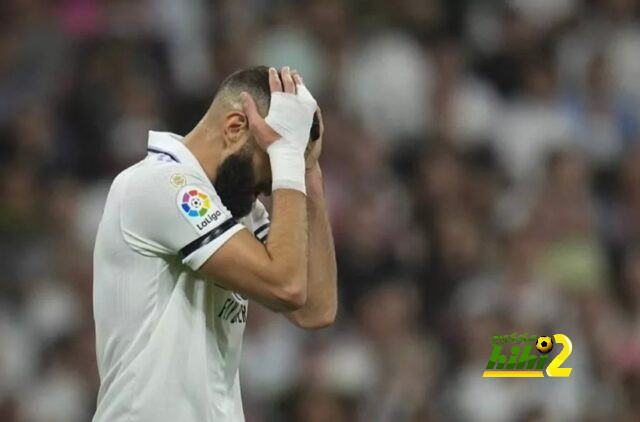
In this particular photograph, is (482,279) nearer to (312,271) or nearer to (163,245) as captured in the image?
(312,271)

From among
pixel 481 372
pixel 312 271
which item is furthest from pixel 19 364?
pixel 312 271

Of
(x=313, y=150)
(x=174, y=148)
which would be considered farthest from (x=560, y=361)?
(x=174, y=148)

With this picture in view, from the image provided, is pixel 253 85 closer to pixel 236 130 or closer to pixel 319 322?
pixel 236 130

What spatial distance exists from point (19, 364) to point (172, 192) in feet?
16.2

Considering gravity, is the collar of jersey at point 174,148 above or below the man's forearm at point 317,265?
above

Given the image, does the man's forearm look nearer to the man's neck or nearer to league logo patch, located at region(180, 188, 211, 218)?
the man's neck

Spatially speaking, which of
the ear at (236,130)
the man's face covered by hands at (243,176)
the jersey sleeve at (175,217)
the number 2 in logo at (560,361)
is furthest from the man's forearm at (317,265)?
the number 2 in logo at (560,361)

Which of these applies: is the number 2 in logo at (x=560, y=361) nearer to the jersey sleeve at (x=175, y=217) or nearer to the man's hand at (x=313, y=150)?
the man's hand at (x=313, y=150)

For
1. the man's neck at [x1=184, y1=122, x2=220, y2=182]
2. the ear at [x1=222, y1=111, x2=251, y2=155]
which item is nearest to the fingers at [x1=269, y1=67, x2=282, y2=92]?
the ear at [x1=222, y1=111, x2=251, y2=155]

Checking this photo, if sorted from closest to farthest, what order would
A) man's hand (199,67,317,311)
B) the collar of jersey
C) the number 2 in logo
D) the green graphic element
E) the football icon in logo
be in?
1. man's hand (199,67,317,311)
2. the collar of jersey
3. the football icon in logo
4. the green graphic element
5. the number 2 in logo

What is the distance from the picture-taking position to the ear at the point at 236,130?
4809mm

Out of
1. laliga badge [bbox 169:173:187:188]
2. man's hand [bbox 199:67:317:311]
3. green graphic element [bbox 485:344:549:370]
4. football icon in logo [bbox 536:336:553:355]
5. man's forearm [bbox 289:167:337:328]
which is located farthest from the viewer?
green graphic element [bbox 485:344:549:370]

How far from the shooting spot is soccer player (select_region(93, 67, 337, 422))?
4625 millimetres

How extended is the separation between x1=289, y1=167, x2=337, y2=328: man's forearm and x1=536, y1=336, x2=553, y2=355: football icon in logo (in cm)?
268
